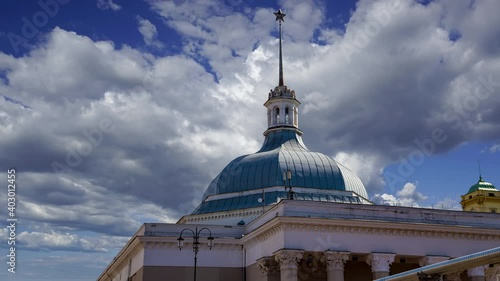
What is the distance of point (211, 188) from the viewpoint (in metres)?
51.3

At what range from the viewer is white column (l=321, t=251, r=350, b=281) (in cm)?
3619

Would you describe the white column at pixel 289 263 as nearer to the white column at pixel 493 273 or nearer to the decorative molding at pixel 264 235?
the decorative molding at pixel 264 235

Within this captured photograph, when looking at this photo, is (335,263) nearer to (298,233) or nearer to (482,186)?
(298,233)

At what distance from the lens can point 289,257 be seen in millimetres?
Result: 35875

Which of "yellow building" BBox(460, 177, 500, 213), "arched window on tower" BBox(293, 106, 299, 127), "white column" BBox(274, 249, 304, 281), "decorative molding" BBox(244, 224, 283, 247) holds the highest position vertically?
"arched window on tower" BBox(293, 106, 299, 127)

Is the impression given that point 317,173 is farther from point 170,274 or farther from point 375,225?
point 170,274

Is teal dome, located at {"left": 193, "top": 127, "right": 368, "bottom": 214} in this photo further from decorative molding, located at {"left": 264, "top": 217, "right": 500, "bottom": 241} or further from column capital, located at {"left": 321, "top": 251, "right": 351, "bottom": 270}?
column capital, located at {"left": 321, "top": 251, "right": 351, "bottom": 270}

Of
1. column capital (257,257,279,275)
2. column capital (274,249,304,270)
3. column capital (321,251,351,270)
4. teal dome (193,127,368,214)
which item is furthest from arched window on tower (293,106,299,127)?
column capital (274,249,304,270)

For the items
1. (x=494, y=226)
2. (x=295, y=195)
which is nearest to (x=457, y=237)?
(x=494, y=226)

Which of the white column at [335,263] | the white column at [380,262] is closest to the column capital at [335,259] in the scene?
the white column at [335,263]

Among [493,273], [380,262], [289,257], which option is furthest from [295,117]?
[289,257]

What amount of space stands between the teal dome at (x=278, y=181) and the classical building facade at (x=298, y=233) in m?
0.08

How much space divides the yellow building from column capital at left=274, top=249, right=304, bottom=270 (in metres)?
38.8

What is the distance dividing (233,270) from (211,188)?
10.4 m
